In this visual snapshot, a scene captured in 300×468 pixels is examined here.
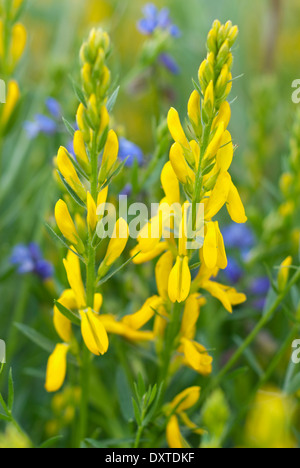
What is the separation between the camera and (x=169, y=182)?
14.2 inches

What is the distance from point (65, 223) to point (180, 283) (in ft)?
0.25

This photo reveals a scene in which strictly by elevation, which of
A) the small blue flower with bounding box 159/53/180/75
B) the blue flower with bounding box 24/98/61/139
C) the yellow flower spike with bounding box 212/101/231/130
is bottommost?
the yellow flower spike with bounding box 212/101/231/130

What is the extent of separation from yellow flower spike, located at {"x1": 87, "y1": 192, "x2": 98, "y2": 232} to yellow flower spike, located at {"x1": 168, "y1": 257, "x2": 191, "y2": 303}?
53 mm

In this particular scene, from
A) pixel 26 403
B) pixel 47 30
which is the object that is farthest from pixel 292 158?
pixel 47 30

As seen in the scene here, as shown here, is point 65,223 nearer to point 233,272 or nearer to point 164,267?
point 164,267

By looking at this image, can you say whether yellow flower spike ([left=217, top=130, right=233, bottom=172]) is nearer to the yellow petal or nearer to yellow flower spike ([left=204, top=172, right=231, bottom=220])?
yellow flower spike ([left=204, top=172, right=231, bottom=220])

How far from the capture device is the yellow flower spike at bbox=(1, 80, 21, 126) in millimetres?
536

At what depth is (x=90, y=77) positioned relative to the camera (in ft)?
1.04

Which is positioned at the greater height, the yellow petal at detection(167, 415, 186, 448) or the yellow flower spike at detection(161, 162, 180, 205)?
the yellow flower spike at detection(161, 162, 180, 205)

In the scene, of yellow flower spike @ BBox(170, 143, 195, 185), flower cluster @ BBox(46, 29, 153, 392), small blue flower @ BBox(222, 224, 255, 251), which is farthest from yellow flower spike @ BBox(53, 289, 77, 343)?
small blue flower @ BBox(222, 224, 255, 251)

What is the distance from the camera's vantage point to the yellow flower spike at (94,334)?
34cm

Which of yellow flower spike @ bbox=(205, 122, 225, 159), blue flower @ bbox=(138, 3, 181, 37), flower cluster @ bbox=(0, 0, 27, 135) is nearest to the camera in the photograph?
yellow flower spike @ bbox=(205, 122, 225, 159)

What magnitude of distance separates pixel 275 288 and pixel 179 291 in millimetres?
110
